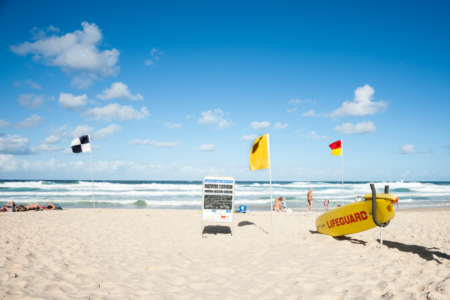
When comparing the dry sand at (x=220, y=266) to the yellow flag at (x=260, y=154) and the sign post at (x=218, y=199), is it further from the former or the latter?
the yellow flag at (x=260, y=154)

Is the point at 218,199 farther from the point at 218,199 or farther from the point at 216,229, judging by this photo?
the point at 216,229

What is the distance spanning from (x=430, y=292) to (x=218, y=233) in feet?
21.2

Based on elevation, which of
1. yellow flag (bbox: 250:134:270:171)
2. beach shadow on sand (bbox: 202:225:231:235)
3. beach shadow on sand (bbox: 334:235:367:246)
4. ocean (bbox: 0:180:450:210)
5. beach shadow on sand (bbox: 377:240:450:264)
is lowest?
ocean (bbox: 0:180:450:210)

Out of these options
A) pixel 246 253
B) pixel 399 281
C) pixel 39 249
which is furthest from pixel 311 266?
pixel 39 249

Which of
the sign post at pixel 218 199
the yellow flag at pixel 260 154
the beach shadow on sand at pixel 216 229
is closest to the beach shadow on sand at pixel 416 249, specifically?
the yellow flag at pixel 260 154

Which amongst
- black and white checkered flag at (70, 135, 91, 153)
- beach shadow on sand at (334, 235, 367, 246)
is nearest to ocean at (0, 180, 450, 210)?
black and white checkered flag at (70, 135, 91, 153)

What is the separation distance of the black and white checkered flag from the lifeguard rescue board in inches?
460

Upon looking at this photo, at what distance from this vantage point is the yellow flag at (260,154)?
8.12 m

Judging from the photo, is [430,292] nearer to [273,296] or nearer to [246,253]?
[273,296]

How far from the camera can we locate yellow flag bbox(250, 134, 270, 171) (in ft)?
26.6

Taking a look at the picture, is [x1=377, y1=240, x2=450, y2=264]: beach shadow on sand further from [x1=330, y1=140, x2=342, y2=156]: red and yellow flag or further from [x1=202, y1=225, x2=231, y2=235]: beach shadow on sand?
[x1=330, y1=140, x2=342, y2=156]: red and yellow flag

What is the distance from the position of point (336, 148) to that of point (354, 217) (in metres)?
8.99

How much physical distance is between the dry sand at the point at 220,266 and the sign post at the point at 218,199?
0.71 metres

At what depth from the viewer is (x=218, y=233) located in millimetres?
9039
